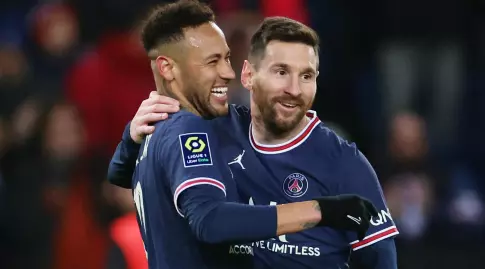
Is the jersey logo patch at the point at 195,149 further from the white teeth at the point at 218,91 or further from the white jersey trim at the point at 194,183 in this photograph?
the white teeth at the point at 218,91

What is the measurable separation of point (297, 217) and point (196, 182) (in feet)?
1.18

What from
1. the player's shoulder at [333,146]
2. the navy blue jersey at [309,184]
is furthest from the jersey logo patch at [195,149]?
the player's shoulder at [333,146]

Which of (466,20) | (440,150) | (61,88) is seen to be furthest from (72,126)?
(466,20)

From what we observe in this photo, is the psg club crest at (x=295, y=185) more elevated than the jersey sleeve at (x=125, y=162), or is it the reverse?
the jersey sleeve at (x=125, y=162)

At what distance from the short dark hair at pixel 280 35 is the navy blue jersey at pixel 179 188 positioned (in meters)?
0.52

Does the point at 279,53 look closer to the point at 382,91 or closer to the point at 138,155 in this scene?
the point at 138,155

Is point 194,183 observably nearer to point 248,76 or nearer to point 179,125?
point 179,125

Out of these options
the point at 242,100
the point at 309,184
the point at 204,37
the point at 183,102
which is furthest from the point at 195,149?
the point at 242,100

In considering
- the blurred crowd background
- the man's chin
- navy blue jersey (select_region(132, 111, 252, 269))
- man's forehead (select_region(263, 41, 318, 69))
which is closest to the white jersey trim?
navy blue jersey (select_region(132, 111, 252, 269))

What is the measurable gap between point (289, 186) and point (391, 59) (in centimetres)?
489

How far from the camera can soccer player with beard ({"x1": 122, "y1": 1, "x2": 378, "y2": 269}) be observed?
139 inches

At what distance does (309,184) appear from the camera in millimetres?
4070

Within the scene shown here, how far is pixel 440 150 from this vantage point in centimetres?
812

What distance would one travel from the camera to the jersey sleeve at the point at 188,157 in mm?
3605
